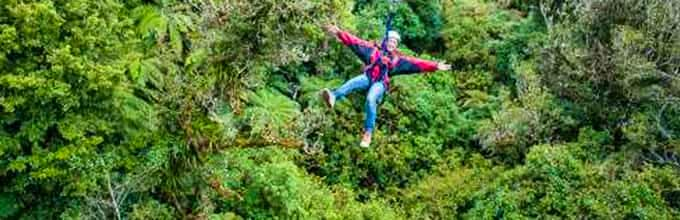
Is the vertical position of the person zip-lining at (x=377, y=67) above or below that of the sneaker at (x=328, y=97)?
above

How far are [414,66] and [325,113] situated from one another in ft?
7.51

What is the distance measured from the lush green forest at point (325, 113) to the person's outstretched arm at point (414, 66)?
1.03 meters

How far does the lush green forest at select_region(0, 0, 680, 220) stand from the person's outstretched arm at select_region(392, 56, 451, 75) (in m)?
1.03

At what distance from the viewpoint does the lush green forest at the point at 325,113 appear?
31.9 feet

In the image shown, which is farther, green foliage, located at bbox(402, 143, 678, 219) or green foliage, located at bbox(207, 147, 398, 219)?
green foliage, located at bbox(402, 143, 678, 219)

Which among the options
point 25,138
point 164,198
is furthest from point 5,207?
point 164,198

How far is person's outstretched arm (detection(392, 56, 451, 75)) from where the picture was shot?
12375 millimetres

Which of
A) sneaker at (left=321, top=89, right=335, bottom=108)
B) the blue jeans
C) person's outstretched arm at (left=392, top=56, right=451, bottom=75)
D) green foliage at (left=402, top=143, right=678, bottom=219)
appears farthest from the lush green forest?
person's outstretched arm at (left=392, top=56, right=451, bottom=75)

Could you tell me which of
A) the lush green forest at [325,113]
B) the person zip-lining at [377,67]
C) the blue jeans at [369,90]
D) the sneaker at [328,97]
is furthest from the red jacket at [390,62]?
the sneaker at [328,97]

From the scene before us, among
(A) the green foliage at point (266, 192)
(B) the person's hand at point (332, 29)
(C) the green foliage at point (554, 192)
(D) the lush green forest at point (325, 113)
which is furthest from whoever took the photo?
(C) the green foliage at point (554, 192)

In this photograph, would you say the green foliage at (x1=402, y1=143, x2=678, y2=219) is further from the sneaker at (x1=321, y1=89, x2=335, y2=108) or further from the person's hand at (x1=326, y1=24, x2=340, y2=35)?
the person's hand at (x1=326, y1=24, x2=340, y2=35)

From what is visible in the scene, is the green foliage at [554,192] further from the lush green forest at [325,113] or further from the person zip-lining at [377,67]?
the person zip-lining at [377,67]

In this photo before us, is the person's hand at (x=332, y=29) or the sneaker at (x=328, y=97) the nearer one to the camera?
the person's hand at (x=332, y=29)

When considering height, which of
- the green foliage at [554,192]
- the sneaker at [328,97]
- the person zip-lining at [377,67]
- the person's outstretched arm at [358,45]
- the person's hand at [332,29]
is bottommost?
the green foliage at [554,192]
